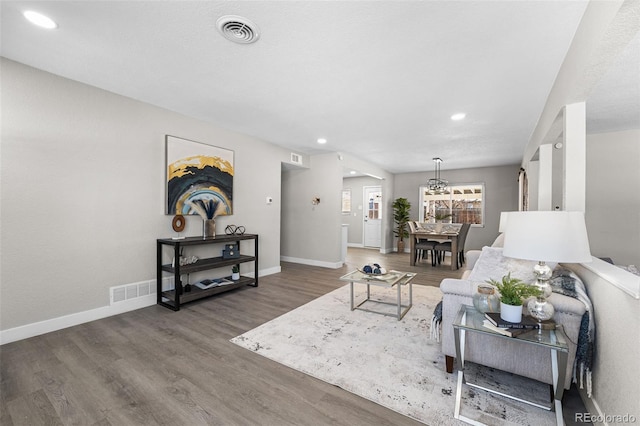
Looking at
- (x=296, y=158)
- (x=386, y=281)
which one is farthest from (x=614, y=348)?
(x=296, y=158)

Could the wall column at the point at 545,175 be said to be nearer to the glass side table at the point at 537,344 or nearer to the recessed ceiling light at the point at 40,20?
the glass side table at the point at 537,344

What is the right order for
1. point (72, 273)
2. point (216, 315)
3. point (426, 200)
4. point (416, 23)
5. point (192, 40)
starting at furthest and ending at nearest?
point (426, 200), point (216, 315), point (72, 273), point (192, 40), point (416, 23)

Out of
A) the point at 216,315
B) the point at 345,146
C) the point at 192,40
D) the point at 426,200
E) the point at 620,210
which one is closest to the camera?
the point at 192,40

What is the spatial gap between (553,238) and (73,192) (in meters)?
3.96

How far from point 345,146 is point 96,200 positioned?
3.89 metres

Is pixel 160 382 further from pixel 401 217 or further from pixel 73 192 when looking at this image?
pixel 401 217

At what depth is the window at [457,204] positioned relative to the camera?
746cm

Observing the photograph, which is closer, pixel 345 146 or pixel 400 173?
pixel 345 146

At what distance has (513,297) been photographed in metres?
1.63

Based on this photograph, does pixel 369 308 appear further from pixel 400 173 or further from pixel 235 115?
pixel 400 173

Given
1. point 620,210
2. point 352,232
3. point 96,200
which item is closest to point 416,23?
point 96,200

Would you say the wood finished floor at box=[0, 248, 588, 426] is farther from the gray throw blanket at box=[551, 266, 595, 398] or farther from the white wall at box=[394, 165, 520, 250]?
the white wall at box=[394, 165, 520, 250]

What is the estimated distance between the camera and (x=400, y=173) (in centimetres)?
852

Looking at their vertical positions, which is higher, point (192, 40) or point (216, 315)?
point (192, 40)
